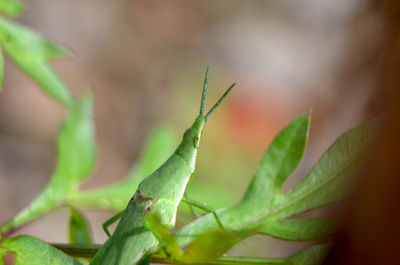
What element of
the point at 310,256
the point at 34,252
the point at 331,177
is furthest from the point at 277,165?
the point at 34,252

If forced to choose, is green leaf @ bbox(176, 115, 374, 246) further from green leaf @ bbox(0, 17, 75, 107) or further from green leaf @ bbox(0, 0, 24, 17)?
green leaf @ bbox(0, 0, 24, 17)

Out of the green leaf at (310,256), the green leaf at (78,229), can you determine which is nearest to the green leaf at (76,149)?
the green leaf at (78,229)

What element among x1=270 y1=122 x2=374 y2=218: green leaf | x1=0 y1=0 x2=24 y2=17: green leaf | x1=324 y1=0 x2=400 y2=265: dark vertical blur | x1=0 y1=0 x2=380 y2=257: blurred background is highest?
x1=0 y1=0 x2=380 y2=257: blurred background

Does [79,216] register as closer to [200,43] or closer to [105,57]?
[105,57]

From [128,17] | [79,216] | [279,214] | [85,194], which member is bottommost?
[279,214]

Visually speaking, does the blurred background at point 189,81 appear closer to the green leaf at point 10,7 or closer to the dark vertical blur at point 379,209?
the green leaf at point 10,7

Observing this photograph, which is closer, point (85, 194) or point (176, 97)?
point (85, 194)

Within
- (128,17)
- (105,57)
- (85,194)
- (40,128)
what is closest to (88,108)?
(85,194)

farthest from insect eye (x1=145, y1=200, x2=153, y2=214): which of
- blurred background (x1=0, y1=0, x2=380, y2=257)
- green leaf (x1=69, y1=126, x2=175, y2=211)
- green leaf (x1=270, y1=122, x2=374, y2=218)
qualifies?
blurred background (x1=0, y1=0, x2=380, y2=257)
